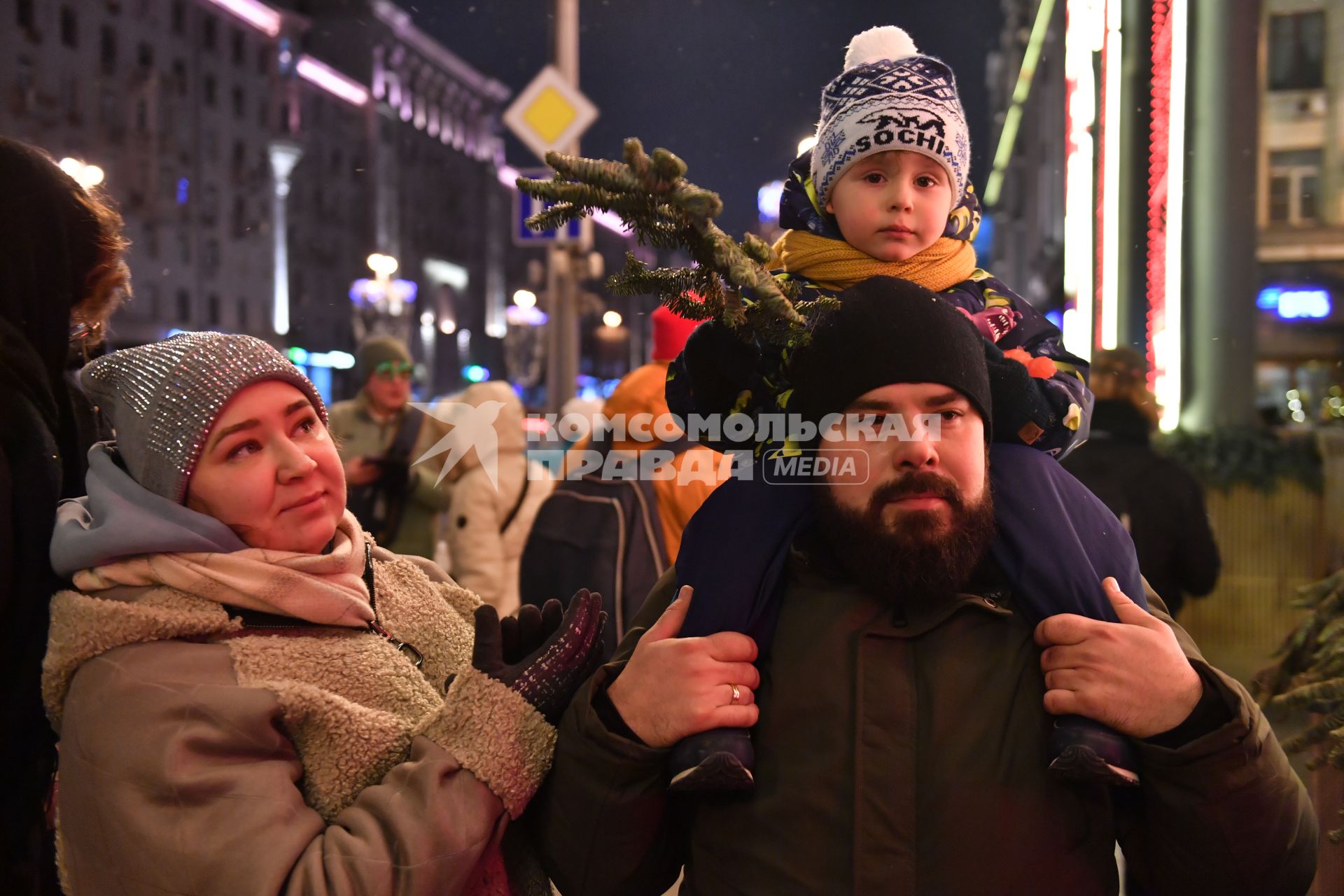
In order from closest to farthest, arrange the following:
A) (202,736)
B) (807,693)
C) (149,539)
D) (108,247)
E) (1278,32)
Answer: (202,736)
(149,539)
(807,693)
(108,247)
(1278,32)

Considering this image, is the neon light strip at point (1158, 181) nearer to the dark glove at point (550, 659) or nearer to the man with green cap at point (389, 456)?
the man with green cap at point (389, 456)

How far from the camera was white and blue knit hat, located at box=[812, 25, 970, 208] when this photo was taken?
1.97m

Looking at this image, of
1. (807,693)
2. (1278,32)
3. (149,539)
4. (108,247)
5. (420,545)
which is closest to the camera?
(149,539)

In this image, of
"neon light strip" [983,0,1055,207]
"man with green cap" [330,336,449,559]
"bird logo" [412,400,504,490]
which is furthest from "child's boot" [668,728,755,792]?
"neon light strip" [983,0,1055,207]

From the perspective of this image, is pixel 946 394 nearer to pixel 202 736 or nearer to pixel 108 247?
pixel 202 736

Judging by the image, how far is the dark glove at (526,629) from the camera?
5.92 feet

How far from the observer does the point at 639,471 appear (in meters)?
3.72

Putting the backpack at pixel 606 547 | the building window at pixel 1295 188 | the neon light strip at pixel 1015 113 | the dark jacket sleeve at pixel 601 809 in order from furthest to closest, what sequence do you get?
the neon light strip at pixel 1015 113, the building window at pixel 1295 188, the backpack at pixel 606 547, the dark jacket sleeve at pixel 601 809

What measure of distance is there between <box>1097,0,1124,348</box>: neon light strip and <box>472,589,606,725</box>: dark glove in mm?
10649

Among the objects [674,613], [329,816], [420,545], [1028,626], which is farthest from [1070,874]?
[420,545]

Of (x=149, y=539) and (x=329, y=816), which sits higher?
(x=149, y=539)

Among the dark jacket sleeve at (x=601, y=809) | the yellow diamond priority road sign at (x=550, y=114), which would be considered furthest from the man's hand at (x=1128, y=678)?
the yellow diamond priority road sign at (x=550, y=114)

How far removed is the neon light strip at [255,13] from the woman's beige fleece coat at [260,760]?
48.9 m

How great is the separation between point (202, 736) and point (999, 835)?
1.23 metres
